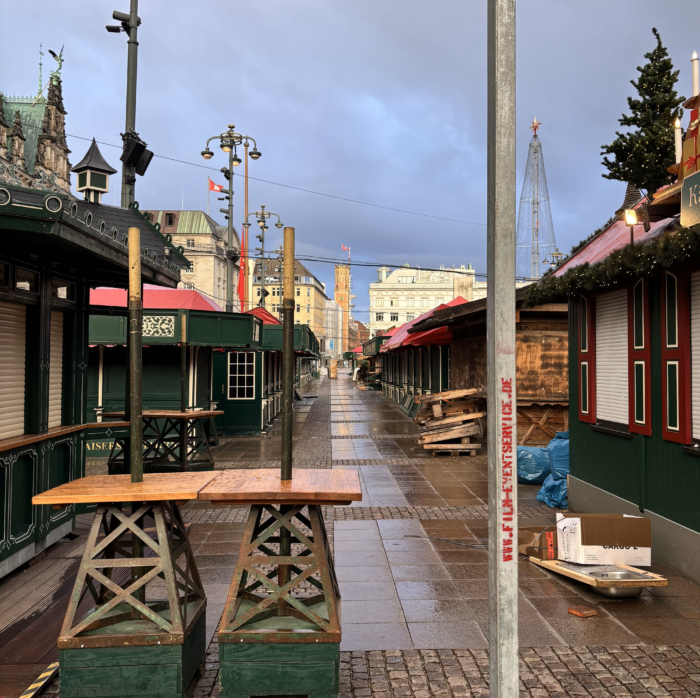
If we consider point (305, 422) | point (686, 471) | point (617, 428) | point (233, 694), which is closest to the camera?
point (233, 694)

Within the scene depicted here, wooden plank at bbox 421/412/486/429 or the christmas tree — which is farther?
wooden plank at bbox 421/412/486/429

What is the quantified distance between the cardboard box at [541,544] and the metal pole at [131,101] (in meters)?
7.06

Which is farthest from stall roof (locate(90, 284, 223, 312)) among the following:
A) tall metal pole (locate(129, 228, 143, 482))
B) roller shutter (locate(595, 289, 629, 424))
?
tall metal pole (locate(129, 228, 143, 482))

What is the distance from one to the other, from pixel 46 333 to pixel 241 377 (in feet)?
37.1

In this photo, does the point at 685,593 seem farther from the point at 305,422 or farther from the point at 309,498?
the point at 305,422

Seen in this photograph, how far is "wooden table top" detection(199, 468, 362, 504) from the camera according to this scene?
3.64 m

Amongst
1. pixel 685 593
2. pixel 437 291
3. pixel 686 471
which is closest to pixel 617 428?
pixel 686 471

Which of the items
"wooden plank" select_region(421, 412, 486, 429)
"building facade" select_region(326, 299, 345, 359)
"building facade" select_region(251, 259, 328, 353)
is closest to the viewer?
"wooden plank" select_region(421, 412, 486, 429)

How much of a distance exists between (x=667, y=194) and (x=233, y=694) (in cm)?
528

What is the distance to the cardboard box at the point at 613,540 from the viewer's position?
601cm

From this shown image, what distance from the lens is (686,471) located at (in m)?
6.13

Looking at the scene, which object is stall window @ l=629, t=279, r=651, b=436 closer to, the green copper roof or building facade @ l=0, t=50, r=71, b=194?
building facade @ l=0, t=50, r=71, b=194

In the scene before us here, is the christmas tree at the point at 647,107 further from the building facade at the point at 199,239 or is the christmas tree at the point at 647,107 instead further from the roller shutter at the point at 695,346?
the building facade at the point at 199,239

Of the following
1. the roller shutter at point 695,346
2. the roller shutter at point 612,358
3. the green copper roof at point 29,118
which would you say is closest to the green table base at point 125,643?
the roller shutter at point 695,346
